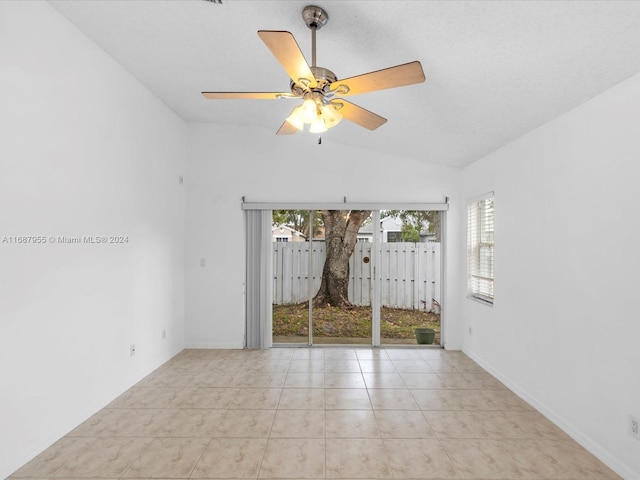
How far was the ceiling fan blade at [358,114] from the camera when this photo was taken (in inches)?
89.8

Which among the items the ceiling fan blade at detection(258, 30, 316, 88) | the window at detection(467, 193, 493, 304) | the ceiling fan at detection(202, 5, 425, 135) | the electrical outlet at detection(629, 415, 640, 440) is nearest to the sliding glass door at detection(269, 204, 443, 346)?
the window at detection(467, 193, 493, 304)

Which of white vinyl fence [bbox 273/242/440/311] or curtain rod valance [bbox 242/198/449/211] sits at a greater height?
curtain rod valance [bbox 242/198/449/211]

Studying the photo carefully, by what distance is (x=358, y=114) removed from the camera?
2418 mm

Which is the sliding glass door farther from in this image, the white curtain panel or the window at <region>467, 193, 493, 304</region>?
the window at <region>467, 193, 493, 304</region>

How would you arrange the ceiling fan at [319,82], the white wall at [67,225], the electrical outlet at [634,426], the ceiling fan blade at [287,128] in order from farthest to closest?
the ceiling fan blade at [287,128], the white wall at [67,225], the electrical outlet at [634,426], the ceiling fan at [319,82]

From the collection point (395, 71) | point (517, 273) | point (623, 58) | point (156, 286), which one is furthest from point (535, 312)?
point (156, 286)

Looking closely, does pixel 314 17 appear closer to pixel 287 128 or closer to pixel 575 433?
pixel 287 128

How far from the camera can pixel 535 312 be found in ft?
10.5

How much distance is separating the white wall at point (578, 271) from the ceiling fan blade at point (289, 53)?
201cm

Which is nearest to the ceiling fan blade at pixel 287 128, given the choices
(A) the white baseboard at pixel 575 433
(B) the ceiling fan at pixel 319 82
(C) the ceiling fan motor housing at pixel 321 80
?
(B) the ceiling fan at pixel 319 82

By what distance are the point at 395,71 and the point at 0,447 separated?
3.10 m

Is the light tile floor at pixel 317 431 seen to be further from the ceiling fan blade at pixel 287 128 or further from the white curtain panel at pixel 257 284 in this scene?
the ceiling fan blade at pixel 287 128

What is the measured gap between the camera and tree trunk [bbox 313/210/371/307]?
5.05 meters

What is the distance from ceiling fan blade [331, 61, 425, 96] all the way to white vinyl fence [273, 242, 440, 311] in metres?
3.13
